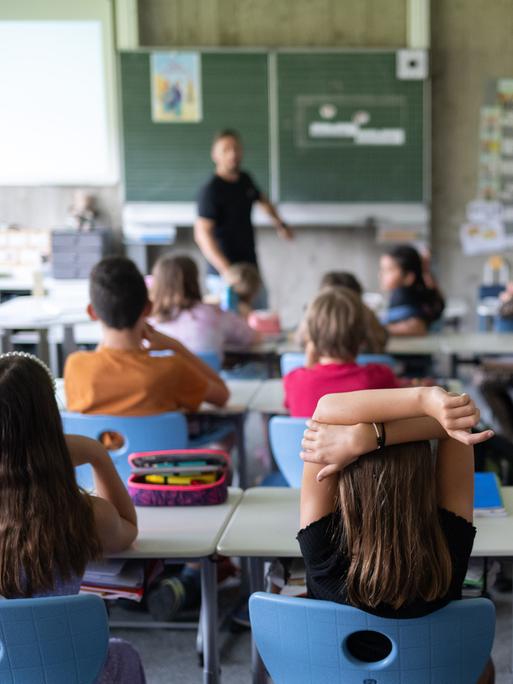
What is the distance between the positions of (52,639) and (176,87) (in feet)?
18.5

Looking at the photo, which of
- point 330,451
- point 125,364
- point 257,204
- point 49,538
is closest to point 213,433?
point 125,364

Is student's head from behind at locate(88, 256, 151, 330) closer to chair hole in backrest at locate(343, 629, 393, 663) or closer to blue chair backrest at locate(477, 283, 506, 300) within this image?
chair hole in backrest at locate(343, 629, 393, 663)

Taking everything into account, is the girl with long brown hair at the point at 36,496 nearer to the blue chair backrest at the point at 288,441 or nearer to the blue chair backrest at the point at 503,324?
the blue chair backrest at the point at 288,441

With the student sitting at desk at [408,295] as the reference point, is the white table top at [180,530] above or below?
below

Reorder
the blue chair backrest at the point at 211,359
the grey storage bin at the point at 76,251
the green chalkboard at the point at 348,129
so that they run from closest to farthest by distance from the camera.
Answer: the blue chair backrest at the point at 211,359
the green chalkboard at the point at 348,129
the grey storage bin at the point at 76,251

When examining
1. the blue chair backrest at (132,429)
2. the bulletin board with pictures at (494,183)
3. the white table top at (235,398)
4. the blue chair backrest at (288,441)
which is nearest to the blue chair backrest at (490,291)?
the bulletin board with pictures at (494,183)

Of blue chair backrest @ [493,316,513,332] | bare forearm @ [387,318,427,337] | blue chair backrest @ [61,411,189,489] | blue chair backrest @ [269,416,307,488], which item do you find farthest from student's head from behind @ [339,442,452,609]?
blue chair backrest @ [493,316,513,332]

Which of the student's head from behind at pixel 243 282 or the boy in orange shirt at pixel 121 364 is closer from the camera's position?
the boy in orange shirt at pixel 121 364

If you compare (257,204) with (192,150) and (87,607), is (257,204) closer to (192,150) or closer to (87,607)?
(192,150)

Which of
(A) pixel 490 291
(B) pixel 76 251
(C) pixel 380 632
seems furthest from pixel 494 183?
(C) pixel 380 632

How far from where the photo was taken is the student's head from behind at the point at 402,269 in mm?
4871

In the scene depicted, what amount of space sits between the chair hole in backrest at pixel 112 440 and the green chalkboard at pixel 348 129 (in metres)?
4.18

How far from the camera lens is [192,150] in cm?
682

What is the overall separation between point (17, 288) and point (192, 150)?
156 cm
